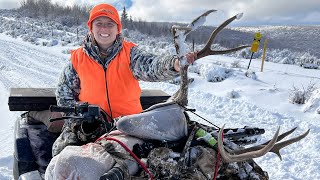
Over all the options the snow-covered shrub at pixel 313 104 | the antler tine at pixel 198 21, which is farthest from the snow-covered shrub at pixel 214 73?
the antler tine at pixel 198 21

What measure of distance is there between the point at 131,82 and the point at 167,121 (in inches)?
63.9

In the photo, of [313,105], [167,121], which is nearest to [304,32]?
[313,105]

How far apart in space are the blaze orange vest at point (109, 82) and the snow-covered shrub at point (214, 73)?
5.93 metres

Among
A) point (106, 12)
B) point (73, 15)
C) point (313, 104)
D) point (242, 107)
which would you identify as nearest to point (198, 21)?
point (106, 12)

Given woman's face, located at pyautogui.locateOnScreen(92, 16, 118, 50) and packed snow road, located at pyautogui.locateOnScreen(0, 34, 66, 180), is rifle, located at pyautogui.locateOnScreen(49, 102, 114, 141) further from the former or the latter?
packed snow road, located at pyautogui.locateOnScreen(0, 34, 66, 180)

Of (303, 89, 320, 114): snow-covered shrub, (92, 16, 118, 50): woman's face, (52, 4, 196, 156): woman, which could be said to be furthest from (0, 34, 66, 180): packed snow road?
(303, 89, 320, 114): snow-covered shrub

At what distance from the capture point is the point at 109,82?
11.0 feet

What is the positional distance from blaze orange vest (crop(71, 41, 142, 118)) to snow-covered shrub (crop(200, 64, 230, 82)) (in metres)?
5.93

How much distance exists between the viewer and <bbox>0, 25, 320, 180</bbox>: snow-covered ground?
13.8ft

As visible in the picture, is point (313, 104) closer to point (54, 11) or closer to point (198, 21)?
point (198, 21)

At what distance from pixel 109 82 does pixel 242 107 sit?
143 inches

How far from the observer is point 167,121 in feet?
6.39

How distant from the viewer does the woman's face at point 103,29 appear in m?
3.34

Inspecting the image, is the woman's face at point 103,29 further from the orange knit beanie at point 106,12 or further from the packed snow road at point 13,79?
the packed snow road at point 13,79
